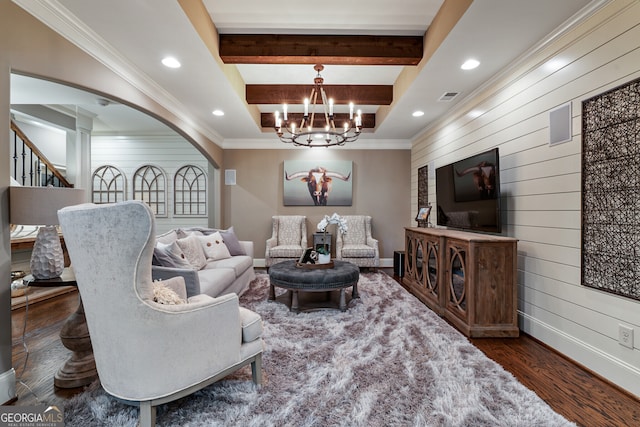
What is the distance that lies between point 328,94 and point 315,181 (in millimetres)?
2019

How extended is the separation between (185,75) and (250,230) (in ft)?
10.9

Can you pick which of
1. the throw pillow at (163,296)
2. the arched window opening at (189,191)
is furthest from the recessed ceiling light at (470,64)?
the arched window opening at (189,191)

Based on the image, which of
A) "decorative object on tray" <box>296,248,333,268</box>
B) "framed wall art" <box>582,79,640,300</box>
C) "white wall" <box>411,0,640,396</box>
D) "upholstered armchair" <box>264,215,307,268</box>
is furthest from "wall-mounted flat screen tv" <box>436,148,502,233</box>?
"upholstered armchair" <box>264,215,307,268</box>

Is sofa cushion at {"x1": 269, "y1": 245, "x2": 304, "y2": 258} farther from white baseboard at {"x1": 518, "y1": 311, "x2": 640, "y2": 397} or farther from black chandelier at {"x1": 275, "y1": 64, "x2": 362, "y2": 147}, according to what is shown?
white baseboard at {"x1": 518, "y1": 311, "x2": 640, "y2": 397}

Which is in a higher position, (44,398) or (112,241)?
(112,241)

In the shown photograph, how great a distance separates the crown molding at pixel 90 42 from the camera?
1837 mm

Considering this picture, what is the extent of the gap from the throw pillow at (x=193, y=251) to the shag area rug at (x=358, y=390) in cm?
121

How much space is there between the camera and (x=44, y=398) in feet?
5.57

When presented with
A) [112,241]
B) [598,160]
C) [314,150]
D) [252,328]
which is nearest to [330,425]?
[252,328]

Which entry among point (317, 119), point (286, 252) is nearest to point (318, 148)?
point (317, 119)

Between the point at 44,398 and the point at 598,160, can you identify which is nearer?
the point at 44,398

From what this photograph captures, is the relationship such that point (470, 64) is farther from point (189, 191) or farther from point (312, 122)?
point (189, 191)

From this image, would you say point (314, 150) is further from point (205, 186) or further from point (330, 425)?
point (330, 425)

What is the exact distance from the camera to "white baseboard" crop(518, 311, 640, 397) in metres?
1.75
